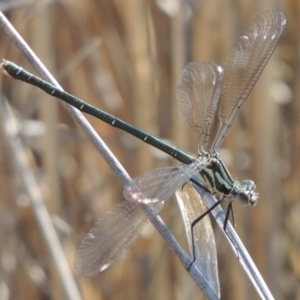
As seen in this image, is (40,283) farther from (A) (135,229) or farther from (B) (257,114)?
(A) (135,229)

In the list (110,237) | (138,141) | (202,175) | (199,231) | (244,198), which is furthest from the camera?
(138,141)

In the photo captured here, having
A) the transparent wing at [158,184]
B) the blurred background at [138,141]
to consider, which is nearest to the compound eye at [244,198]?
the transparent wing at [158,184]

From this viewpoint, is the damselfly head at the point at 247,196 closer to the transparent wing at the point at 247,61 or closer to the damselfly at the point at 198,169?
the damselfly at the point at 198,169

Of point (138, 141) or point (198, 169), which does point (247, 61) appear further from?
point (138, 141)

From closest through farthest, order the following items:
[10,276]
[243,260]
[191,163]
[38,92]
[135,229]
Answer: [243,260], [135,229], [191,163], [38,92], [10,276]

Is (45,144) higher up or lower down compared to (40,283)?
higher up

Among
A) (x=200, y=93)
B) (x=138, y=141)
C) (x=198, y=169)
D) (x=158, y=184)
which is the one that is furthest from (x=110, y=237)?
(x=138, y=141)

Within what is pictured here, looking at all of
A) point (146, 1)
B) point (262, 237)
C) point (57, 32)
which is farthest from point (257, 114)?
point (57, 32)
